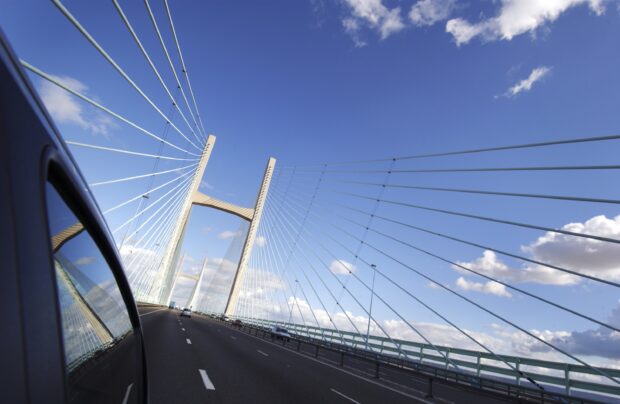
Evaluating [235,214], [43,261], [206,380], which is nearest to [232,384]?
[206,380]

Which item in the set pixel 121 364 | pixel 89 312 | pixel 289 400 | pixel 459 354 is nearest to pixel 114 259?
pixel 89 312

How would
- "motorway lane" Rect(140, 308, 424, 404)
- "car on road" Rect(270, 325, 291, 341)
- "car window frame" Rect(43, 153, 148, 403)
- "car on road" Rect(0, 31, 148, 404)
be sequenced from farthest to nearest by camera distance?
1. "car on road" Rect(270, 325, 291, 341)
2. "motorway lane" Rect(140, 308, 424, 404)
3. "car window frame" Rect(43, 153, 148, 403)
4. "car on road" Rect(0, 31, 148, 404)

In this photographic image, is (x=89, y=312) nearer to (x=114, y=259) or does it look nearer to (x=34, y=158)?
(x=114, y=259)

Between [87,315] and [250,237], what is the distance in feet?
140

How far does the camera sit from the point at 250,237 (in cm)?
4419

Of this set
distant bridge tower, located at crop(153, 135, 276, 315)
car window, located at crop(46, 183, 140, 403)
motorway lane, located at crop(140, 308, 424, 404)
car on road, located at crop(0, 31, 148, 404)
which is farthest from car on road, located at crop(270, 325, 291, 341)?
car on road, located at crop(0, 31, 148, 404)

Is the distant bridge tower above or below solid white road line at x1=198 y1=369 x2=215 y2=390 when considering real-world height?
above

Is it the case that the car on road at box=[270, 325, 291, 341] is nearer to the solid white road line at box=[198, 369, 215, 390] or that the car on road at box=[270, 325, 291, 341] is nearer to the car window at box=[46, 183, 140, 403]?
the solid white road line at box=[198, 369, 215, 390]

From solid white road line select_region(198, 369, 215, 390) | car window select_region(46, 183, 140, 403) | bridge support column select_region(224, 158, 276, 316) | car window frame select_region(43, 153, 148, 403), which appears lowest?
solid white road line select_region(198, 369, 215, 390)

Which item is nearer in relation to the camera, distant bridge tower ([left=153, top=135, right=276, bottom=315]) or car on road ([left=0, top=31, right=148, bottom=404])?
car on road ([left=0, top=31, right=148, bottom=404])

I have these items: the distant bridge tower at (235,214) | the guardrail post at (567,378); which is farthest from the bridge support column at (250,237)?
the guardrail post at (567,378)

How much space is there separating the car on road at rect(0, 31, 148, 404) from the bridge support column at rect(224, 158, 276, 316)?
139 feet

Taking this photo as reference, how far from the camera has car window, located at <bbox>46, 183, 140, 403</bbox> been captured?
5.12 feet

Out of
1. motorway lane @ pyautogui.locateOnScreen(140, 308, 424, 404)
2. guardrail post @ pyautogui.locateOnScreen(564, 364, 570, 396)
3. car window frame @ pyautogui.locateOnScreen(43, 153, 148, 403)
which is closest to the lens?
car window frame @ pyautogui.locateOnScreen(43, 153, 148, 403)
